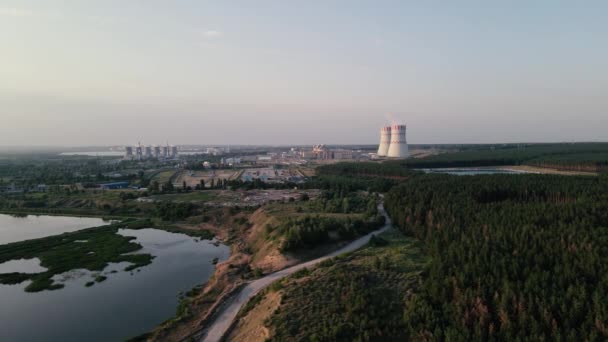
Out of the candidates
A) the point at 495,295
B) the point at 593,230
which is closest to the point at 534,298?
the point at 495,295

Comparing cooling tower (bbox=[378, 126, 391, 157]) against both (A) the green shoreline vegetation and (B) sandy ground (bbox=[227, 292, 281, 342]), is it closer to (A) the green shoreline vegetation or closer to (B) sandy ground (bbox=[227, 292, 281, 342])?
(A) the green shoreline vegetation

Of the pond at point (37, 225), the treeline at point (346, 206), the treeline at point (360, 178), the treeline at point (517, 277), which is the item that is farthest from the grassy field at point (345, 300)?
the pond at point (37, 225)

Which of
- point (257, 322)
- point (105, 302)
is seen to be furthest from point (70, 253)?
point (257, 322)

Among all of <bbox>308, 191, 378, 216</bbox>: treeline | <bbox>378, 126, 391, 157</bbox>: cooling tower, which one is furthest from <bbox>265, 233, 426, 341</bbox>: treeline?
<bbox>378, 126, 391, 157</bbox>: cooling tower

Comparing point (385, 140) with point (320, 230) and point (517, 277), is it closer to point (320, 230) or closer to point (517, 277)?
point (320, 230)

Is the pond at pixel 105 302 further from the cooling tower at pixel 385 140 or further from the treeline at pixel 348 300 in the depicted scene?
the cooling tower at pixel 385 140

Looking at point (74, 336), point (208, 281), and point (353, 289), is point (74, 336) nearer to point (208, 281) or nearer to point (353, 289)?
point (208, 281)
